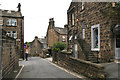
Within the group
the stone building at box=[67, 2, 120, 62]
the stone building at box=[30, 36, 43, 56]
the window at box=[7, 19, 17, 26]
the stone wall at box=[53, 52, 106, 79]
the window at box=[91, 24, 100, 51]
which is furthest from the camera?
the stone building at box=[30, 36, 43, 56]

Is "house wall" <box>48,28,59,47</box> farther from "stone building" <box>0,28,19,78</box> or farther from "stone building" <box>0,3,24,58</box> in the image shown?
"stone building" <box>0,28,19,78</box>

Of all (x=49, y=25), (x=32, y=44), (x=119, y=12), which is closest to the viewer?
(x=119, y=12)

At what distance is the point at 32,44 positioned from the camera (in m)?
54.8

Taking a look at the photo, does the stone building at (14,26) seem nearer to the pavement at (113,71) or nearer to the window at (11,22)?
the window at (11,22)

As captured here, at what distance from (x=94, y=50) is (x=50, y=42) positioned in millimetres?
35665

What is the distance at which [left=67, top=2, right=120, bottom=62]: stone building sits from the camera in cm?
872

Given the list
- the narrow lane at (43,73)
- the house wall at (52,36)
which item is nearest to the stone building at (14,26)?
the house wall at (52,36)

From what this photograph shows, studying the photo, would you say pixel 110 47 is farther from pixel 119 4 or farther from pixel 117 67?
pixel 119 4

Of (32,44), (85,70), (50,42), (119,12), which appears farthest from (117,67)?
(32,44)

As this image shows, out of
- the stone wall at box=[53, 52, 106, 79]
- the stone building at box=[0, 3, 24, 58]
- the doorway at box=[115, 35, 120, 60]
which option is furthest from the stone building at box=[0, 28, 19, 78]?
the stone building at box=[0, 3, 24, 58]

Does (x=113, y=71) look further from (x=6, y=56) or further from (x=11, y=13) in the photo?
(x=11, y=13)

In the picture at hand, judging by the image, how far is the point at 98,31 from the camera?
10.1 m

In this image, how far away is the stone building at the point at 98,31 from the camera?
343 inches

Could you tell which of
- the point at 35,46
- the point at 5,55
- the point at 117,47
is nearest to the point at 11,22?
the point at 5,55
